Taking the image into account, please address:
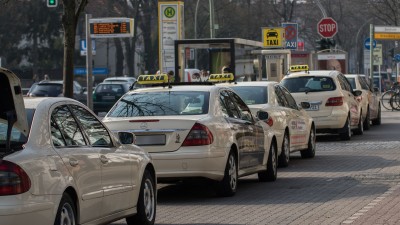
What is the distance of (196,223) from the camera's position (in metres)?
11.0

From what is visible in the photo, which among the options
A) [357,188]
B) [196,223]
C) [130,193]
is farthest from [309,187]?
[130,193]

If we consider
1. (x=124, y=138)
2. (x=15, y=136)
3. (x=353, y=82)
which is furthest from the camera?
(x=353, y=82)

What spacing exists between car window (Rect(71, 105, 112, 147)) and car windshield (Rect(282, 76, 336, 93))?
49.2 feet

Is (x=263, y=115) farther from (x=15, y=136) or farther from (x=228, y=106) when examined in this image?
(x=15, y=136)

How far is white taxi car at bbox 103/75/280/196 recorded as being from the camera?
12844mm

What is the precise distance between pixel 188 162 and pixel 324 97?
11.8 metres

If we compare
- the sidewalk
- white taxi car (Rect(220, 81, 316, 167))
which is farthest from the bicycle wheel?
the sidewalk

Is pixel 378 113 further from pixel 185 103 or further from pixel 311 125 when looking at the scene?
pixel 185 103

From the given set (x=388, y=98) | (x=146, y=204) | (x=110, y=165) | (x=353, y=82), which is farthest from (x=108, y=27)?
(x=388, y=98)

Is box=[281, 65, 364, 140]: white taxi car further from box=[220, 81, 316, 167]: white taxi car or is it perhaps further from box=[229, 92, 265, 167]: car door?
box=[229, 92, 265, 167]: car door

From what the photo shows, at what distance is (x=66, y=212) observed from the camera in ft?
27.1

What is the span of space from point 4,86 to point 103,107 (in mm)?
36080

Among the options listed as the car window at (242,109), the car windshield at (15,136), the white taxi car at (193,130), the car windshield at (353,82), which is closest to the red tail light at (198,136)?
the white taxi car at (193,130)

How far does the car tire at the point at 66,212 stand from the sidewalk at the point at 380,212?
134 inches
